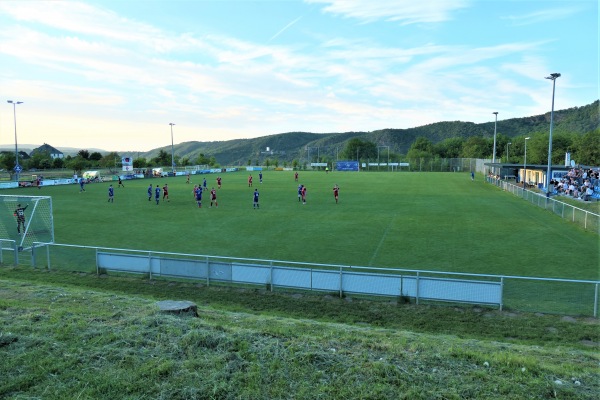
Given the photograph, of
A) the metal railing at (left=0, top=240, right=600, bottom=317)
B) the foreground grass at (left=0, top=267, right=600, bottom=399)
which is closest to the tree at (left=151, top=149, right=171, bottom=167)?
the metal railing at (left=0, top=240, right=600, bottom=317)

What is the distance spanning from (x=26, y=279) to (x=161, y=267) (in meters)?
4.77

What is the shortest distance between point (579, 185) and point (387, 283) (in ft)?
119

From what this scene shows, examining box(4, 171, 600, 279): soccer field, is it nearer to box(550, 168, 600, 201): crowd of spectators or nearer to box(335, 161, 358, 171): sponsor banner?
box(550, 168, 600, 201): crowd of spectators

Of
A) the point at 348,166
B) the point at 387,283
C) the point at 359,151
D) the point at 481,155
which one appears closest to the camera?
the point at 387,283

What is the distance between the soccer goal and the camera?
20125 millimetres

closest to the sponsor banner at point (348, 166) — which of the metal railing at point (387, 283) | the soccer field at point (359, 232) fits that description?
the soccer field at point (359, 232)

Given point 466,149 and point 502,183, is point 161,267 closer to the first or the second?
point 502,183

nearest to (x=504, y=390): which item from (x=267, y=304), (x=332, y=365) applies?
(x=332, y=365)

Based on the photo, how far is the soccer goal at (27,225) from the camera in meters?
20.1

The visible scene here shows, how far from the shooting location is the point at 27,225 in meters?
20.2

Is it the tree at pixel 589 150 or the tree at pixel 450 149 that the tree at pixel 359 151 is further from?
the tree at pixel 589 150

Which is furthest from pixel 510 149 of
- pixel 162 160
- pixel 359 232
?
pixel 359 232

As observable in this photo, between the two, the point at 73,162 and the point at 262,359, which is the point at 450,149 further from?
the point at 262,359

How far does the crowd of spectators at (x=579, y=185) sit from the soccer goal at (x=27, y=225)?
1461 inches
